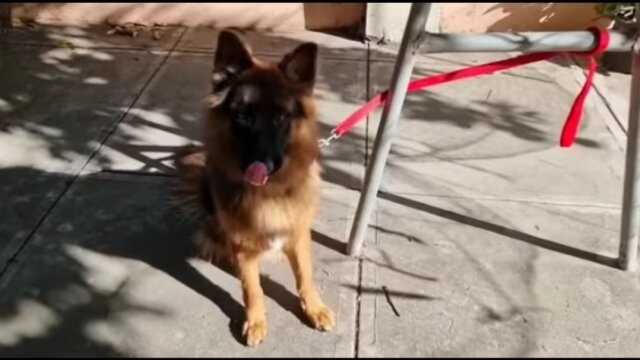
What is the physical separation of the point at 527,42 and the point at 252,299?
173 cm

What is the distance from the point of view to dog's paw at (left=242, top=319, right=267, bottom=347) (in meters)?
3.09

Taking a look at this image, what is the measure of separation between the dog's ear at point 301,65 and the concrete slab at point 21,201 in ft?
5.84

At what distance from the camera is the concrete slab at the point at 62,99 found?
14.9ft

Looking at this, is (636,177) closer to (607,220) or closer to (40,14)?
(607,220)

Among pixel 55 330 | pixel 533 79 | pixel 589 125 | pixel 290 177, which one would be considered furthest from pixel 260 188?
pixel 533 79

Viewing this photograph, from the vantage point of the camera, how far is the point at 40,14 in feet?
22.5

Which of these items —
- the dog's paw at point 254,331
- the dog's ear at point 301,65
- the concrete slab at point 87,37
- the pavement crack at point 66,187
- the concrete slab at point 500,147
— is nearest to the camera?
the dog's ear at point 301,65

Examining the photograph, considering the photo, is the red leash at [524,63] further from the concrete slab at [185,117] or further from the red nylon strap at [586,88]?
the concrete slab at [185,117]

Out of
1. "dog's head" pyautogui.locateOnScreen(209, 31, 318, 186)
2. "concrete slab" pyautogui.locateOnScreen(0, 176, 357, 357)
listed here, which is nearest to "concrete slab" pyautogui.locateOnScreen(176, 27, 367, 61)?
"concrete slab" pyautogui.locateOnScreen(0, 176, 357, 357)

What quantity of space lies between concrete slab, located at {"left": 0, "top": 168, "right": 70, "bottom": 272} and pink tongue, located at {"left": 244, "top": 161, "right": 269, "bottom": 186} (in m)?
1.52

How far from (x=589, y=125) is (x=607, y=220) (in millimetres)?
1340

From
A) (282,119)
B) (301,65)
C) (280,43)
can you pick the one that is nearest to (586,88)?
(301,65)

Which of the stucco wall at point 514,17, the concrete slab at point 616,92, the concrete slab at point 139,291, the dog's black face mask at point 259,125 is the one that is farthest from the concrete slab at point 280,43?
the dog's black face mask at point 259,125

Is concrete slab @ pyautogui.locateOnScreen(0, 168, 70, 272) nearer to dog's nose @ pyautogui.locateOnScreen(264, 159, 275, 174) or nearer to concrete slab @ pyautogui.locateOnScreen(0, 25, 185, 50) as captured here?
dog's nose @ pyautogui.locateOnScreen(264, 159, 275, 174)
